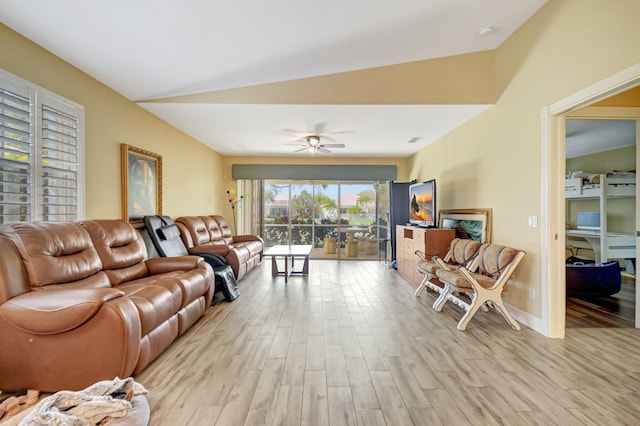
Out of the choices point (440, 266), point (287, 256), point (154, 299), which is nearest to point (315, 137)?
point (287, 256)

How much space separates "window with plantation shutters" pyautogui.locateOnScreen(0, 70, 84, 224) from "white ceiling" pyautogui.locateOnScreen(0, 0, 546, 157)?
47 centimetres

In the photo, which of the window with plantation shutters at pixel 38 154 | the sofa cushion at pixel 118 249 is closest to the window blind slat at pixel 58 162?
the window with plantation shutters at pixel 38 154

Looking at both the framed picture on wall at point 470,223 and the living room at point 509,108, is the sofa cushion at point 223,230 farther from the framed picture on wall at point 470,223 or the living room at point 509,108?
the framed picture on wall at point 470,223

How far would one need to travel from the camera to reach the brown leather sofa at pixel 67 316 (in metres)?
1.71

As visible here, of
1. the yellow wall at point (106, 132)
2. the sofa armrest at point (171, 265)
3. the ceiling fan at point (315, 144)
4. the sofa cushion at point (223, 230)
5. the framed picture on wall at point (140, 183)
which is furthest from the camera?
the sofa cushion at point (223, 230)

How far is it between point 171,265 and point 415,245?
3453 mm

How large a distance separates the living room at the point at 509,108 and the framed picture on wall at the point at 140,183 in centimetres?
9

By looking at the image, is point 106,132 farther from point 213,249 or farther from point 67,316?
point 67,316

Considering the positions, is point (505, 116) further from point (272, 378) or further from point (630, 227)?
point (630, 227)

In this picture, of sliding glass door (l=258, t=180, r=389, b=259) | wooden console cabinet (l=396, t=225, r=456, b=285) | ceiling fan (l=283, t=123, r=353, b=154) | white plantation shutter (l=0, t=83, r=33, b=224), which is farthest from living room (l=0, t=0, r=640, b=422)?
sliding glass door (l=258, t=180, r=389, b=259)

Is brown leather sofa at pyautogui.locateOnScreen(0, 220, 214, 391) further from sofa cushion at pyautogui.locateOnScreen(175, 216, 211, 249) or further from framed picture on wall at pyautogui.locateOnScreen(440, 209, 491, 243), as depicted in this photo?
framed picture on wall at pyautogui.locateOnScreen(440, 209, 491, 243)

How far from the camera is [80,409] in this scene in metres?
1.45

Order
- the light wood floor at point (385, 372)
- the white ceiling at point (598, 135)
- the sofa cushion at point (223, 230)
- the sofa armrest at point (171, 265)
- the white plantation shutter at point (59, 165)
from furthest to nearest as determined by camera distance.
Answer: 1. the sofa cushion at point (223, 230)
2. the white ceiling at point (598, 135)
3. the sofa armrest at point (171, 265)
4. the white plantation shutter at point (59, 165)
5. the light wood floor at point (385, 372)

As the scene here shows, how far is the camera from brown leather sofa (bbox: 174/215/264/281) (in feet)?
14.2
